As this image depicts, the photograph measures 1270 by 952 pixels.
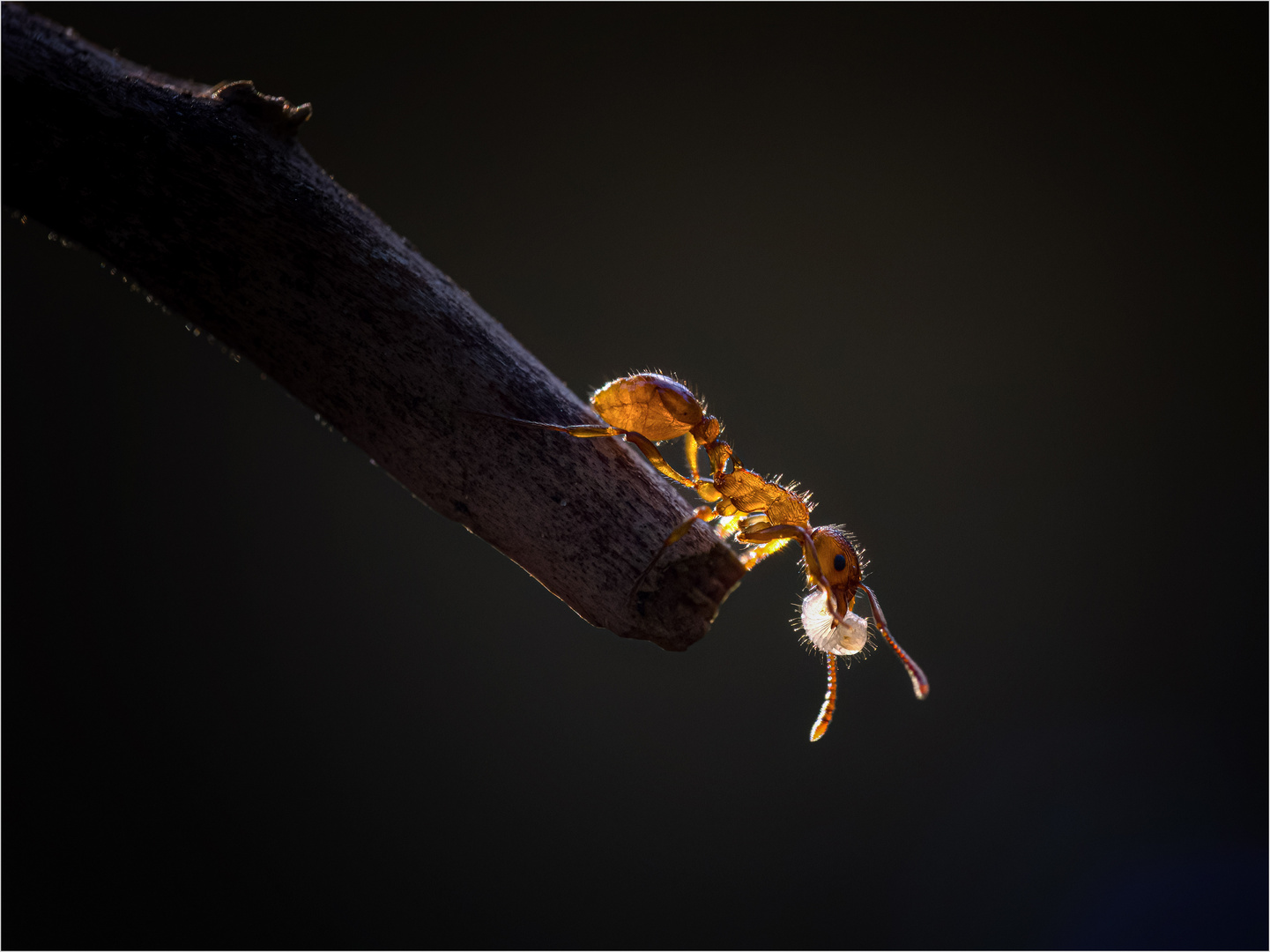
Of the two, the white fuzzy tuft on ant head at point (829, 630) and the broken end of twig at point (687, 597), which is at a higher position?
the white fuzzy tuft on ant head at point (829, 630)

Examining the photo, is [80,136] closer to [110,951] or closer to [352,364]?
[352,364]

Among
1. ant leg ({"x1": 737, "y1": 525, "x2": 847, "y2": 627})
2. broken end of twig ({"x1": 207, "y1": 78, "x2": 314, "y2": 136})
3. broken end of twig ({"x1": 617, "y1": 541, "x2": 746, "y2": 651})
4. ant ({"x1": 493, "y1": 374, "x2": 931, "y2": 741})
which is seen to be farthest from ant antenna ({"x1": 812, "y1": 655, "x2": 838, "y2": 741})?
broken end of twig ({"x1": 207, "y1": 78, "x2": 314, "y2": 136})

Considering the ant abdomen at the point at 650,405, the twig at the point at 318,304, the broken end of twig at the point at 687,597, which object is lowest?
the broken end of twig at the point at 687,597

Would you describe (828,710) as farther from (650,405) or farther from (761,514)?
(650,405)

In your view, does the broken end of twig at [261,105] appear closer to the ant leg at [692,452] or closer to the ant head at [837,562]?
the ant leg at [692,452]

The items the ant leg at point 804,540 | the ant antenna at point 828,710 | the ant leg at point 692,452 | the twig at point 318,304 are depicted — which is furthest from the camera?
the ant leg at point 692,452

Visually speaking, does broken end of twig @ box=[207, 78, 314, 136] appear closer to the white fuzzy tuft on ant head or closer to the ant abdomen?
the ant abdomen

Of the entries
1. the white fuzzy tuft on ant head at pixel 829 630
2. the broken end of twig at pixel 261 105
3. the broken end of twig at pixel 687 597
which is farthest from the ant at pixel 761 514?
the broken end of twig at pixel 261 105

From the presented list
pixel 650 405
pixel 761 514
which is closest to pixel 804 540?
pixel 761 514

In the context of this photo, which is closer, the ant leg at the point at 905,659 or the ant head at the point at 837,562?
the ant leg at the point at 905,659
